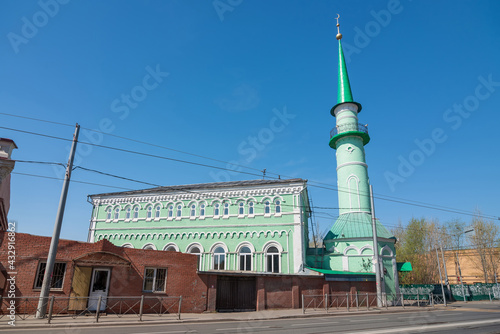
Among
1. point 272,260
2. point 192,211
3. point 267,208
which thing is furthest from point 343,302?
point 192,211

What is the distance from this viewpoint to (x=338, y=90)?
120ft

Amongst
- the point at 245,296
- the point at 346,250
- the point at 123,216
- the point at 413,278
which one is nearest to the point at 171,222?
the point at 123,216

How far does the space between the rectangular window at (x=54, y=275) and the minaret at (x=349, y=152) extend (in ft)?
81.3

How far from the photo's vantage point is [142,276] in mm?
17766

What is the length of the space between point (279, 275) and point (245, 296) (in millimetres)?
2670

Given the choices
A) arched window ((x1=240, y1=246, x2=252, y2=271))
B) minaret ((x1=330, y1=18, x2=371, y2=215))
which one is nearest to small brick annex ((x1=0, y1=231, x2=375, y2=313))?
arched window ((x1=240, y1=246, x2=252, y2=271))

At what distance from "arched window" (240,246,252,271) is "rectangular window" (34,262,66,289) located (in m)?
15.5

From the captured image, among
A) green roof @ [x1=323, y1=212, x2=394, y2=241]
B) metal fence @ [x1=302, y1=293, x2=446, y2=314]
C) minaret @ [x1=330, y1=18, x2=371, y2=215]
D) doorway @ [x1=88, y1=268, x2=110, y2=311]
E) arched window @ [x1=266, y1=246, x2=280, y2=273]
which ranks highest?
minaret @ [x1=330, y1=18, x2=371, y2=215]

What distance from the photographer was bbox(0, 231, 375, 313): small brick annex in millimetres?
15148

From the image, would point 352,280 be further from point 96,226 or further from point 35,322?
point 96,226

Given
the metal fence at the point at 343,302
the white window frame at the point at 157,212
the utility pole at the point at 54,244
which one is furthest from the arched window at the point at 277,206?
the utility pole at the point at 54,244

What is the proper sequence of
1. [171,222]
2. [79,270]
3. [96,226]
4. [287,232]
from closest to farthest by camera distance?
1. [79,270]
2. [287,232]
3. [171,222]
4. [96,226]

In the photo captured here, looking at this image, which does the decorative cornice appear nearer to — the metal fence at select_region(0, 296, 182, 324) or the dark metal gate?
the dark metal gate

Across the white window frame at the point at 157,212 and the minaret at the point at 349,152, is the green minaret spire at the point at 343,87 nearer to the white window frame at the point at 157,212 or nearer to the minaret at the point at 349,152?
the minaret at the point at 349,152
